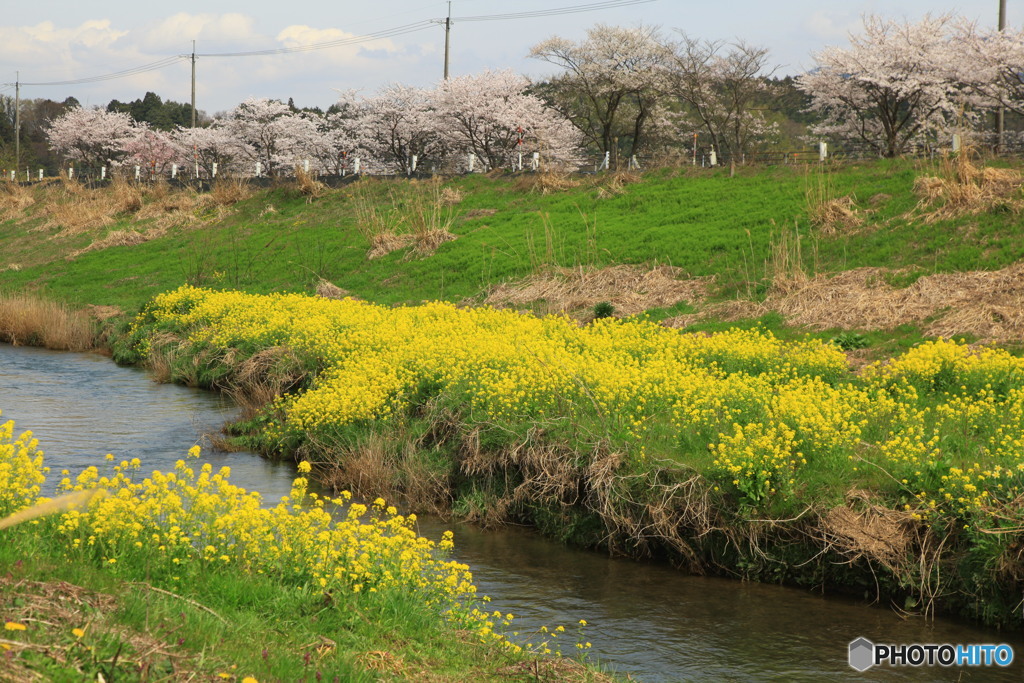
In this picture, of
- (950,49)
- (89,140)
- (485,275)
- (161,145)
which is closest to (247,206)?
(485,275)

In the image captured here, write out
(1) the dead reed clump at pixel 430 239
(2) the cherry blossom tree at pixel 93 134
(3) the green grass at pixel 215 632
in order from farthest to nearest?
(2) the cherry blossom tree at pixel 93 134, (1) the dead reed clump at pixel 430 239, (3) the green grass at pixel 215 632

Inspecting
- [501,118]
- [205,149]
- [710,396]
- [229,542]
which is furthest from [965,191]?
[205,149]

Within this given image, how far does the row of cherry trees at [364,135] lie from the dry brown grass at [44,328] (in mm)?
21005

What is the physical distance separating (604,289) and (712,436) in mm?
11851

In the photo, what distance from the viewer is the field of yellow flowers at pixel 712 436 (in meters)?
8.84

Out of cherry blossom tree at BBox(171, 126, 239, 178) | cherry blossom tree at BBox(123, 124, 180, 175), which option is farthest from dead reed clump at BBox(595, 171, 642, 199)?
cherry blossom tree at BBox(123, 124, 180, 175)

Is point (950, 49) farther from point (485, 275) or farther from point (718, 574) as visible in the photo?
point (718, 574)

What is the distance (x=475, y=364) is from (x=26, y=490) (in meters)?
7.35

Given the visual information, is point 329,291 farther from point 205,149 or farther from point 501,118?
point 205,149

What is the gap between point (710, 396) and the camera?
39.4 feet

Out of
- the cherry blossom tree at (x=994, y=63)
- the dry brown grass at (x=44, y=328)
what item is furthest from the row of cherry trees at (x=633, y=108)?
the dry brown grass at (x=44, y=328)

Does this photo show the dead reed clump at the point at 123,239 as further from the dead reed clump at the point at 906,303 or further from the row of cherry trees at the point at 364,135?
the dead reed clump at the point at 906,303

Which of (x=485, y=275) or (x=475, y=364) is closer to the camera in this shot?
(x=475, y=364)

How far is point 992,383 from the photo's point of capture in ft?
41.7
